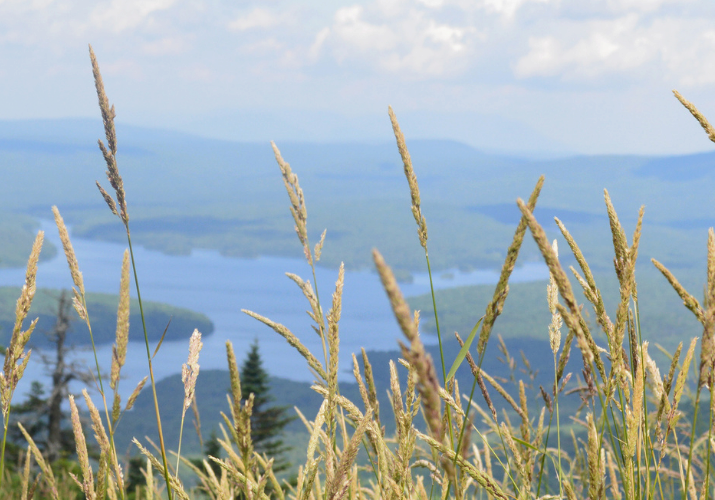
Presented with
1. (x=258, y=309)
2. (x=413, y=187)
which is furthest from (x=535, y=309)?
(x=413, y=187)

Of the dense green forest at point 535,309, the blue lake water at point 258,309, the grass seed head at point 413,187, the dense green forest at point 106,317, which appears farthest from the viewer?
the blue lake water at point 258,309

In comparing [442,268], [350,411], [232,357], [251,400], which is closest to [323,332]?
[350,411]

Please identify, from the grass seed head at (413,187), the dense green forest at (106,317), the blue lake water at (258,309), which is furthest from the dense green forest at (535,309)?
the grass seed head at (413,187)

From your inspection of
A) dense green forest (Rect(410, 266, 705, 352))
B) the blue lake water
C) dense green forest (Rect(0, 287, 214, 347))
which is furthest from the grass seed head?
dense green forest (Rect(0, 287, 214, 347))

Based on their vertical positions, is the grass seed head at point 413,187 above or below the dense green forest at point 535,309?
above

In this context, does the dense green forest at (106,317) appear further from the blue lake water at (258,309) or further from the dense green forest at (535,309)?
the dense green forest at (535,309)

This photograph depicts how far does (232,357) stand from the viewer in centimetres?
105

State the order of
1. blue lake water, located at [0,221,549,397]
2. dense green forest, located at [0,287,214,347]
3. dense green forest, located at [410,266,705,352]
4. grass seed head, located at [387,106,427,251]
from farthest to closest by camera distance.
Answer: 1. blue lake water, located at [0,221,549,397]
2. dense green forest, located at [0,287,214,347]
3. dense green forest, located at [410,266,705,352]
4. grass seed head, located at [387,106,427,251]

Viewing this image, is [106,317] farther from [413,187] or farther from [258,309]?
[413,187]

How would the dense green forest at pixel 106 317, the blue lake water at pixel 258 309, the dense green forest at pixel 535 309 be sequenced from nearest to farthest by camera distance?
the dense green forest at pixel 535 309 → the dense green forest at pixel 106 317 → the blue lake water at pixel 258 309

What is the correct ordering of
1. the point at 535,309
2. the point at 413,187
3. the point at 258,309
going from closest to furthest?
the point at 413,187
the point at 258,309
the point at 535,309

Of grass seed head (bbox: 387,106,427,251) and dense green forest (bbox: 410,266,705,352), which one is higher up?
grass seed head (bbox: 387,106,427,251)

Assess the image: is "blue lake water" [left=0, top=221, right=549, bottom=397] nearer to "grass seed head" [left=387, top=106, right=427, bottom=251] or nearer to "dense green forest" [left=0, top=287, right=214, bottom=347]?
"dense green forest" [left=0, top=287, right=214, bottom=347]

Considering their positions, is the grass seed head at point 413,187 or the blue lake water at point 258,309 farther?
the blue lake water at point 258,309
